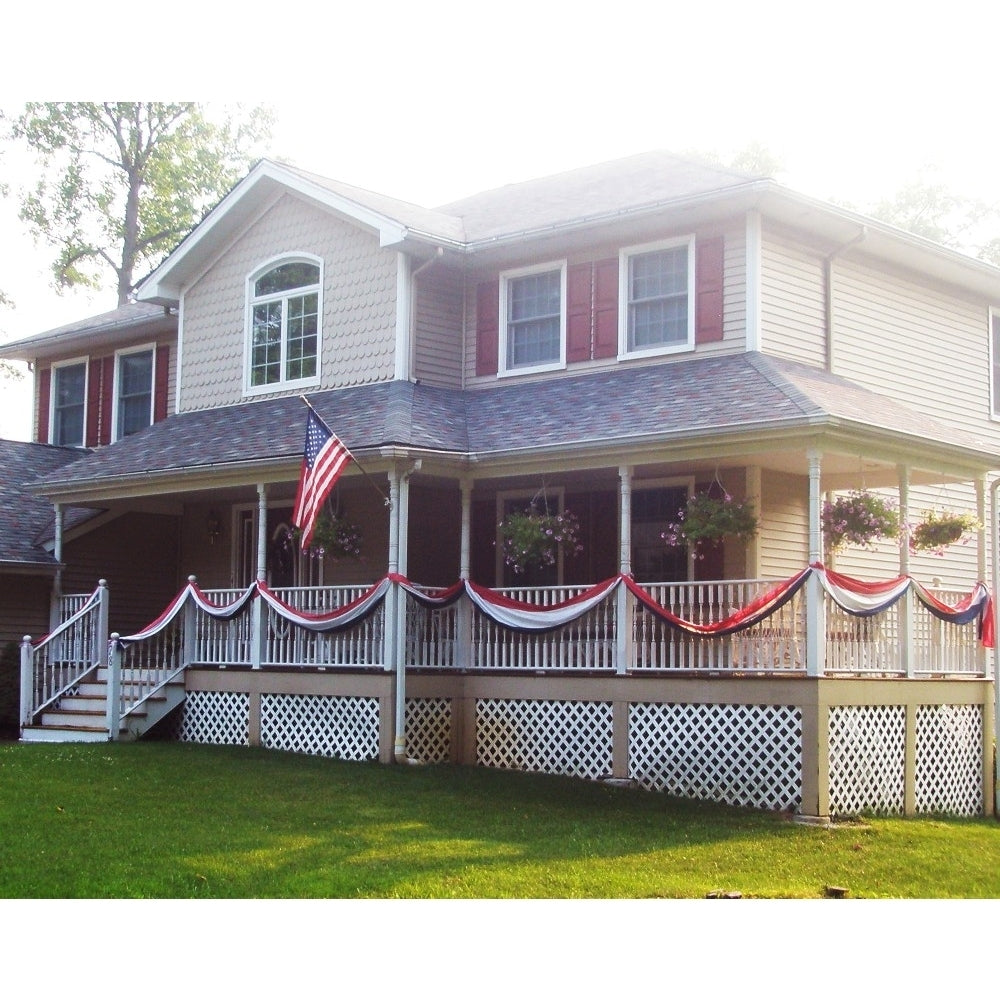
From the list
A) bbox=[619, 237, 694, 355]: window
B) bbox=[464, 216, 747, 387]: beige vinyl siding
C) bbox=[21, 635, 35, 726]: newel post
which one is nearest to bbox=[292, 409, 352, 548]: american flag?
bbox=[464, 216, 747, 387]: beige vinyl siding

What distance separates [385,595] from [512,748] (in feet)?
7.49

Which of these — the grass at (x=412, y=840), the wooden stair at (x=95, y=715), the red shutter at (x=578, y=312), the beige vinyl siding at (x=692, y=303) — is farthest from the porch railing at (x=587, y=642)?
the red shutter at (x=578, y=312)

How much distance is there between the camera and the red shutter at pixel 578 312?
19.7 m

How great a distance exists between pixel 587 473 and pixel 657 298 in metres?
2.33

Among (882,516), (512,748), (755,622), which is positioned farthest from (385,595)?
(882,516)

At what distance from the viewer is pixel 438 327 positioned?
20609 mm

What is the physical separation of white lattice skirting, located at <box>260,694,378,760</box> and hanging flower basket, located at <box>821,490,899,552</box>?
5.67 m

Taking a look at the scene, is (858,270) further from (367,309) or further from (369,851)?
(369,851)

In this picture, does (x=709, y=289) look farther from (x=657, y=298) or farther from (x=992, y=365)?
(x=992, y=365)

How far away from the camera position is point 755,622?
15.3 m

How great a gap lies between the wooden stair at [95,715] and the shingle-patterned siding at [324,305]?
4581 millimetres

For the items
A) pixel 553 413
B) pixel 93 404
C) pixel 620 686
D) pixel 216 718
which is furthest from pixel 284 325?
pixel 620 686

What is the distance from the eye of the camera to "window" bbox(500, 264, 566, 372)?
790 inches
